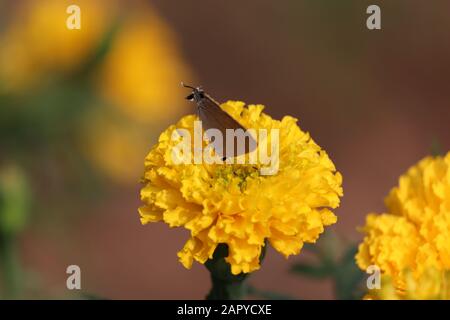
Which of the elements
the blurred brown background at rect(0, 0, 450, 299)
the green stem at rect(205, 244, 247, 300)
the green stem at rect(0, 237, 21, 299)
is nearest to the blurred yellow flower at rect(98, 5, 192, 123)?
the green stem at rect(0, 237, 21, 299)

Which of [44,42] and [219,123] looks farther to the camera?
[44,42]

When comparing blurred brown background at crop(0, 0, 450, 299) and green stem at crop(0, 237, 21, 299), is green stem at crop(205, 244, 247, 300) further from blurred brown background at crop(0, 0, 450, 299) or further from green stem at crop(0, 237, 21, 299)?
→ blurred brown background at crop(0, 0, 450, 299)

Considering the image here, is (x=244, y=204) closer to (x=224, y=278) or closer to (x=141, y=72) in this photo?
(x=224, y=278)

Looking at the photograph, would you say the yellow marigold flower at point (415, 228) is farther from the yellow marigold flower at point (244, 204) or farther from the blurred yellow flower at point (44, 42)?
the blurred yellow flower at point (44, 42)

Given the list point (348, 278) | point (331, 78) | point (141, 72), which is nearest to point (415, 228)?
point (348, 278)

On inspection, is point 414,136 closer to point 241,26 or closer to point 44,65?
point 241,26
